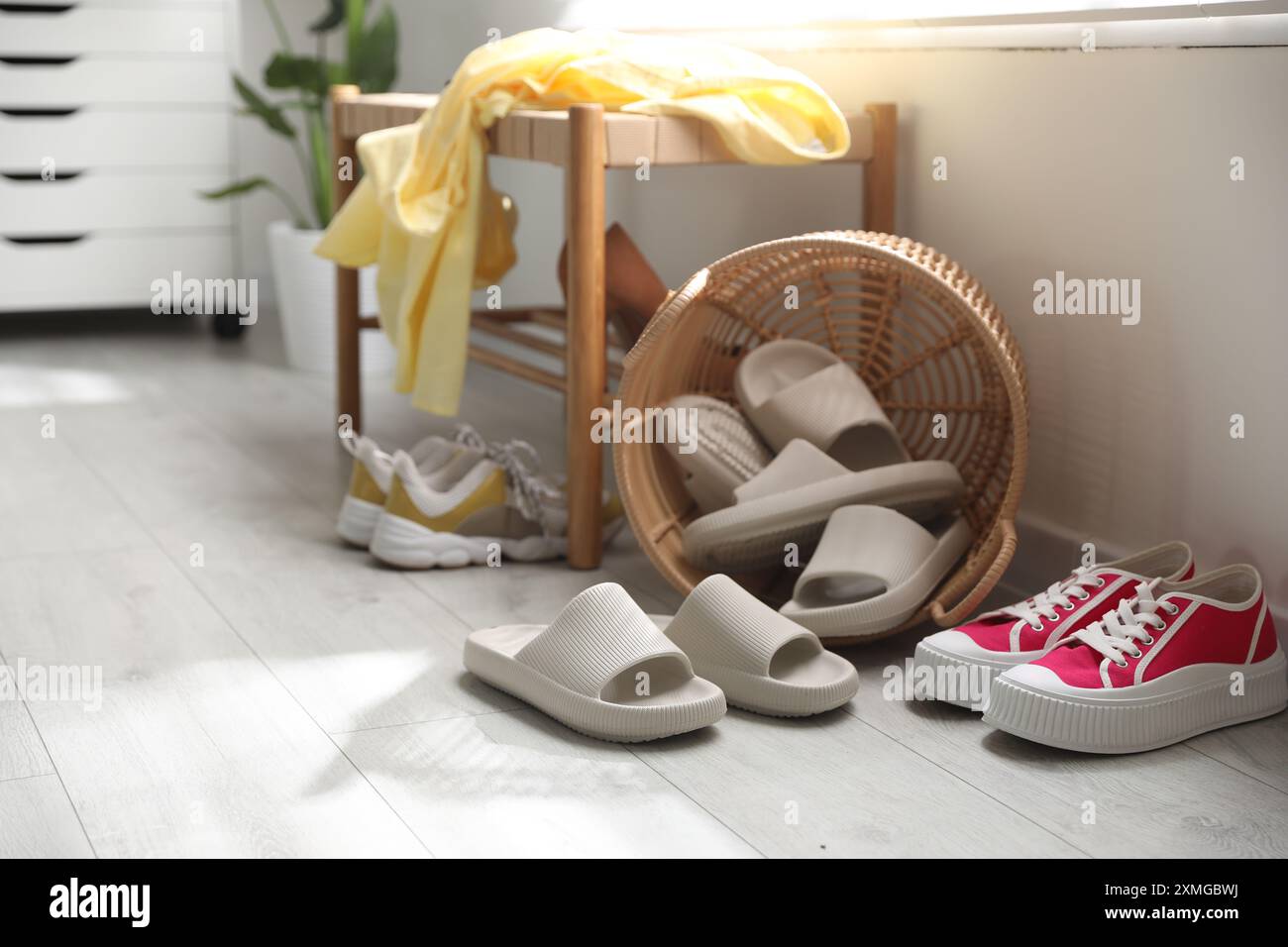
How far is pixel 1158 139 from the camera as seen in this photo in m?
1.46

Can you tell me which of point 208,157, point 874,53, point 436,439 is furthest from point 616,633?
point 208,157

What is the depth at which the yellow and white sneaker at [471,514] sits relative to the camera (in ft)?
5.43

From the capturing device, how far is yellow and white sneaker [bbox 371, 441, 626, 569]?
1.66m

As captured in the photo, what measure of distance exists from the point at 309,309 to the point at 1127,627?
1924mm

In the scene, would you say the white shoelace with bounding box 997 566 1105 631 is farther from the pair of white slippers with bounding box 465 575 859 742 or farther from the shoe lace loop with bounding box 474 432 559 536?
the shoe lace loop with bounding box 474 432 559 536

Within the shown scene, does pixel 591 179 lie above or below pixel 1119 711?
above

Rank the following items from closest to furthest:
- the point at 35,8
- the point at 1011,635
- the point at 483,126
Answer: the point at 1011,635, the point at 483,126, the point at 35,8

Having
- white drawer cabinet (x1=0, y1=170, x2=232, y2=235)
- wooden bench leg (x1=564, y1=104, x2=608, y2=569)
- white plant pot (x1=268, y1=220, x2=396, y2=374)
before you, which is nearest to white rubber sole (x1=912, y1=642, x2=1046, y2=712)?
wooden bench leg (x1=564, y1=104, x2=608, y2=569)

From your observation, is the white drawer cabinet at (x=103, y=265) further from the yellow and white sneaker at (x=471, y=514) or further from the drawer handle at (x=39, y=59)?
the yellow and white sneaker at (x=471, y=514)

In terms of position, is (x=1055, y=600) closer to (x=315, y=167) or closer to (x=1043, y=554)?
(x=1043, y=554)

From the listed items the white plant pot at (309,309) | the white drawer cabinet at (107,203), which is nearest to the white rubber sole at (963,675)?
the white plant pot at (309,309)

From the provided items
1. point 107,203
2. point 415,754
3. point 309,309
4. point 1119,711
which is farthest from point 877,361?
point 107,203

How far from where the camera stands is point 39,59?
9.98 ft
